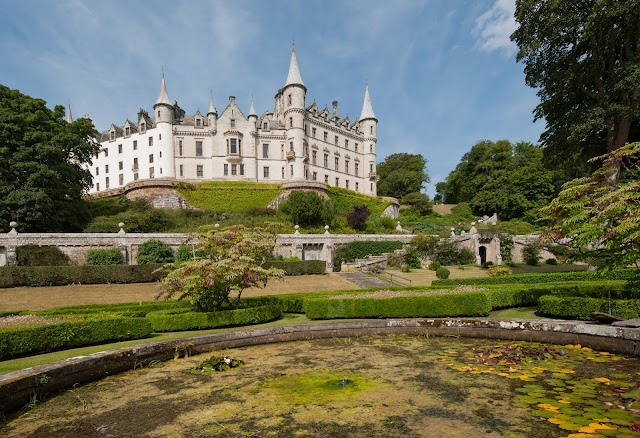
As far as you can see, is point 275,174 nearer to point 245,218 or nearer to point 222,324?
point 245,218

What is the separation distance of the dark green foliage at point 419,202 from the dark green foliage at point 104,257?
51.5 metres

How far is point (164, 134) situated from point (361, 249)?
109ft

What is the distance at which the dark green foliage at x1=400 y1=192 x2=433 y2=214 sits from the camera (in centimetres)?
6912

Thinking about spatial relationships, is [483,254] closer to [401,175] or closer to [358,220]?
[358,220]

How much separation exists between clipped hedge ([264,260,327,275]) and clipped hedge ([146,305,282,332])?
715 inches

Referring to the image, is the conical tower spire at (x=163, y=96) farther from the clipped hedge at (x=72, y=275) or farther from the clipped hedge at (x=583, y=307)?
the clipped hedge at (x=583, y=307)

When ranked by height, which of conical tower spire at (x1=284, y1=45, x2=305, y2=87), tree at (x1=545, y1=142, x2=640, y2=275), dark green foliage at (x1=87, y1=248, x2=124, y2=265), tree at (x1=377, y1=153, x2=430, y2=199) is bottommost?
dark green foliage at (x1=87, y1=248, x2=124, y2=265)

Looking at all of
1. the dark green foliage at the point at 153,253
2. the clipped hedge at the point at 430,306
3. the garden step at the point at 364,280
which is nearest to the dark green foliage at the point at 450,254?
the garden step at the point at 364,280

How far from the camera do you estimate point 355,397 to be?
6070 mm

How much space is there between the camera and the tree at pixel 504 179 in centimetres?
5866

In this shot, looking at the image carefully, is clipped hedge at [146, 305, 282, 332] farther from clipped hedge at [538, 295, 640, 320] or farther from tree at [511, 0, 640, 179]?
tree at [511, 0, 640, 179]

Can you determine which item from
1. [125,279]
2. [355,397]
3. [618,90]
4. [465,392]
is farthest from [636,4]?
[125,279]

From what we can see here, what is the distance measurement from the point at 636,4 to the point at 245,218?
3737 centimetres

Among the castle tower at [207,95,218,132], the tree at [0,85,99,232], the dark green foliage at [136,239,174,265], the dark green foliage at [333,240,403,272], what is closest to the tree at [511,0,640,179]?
the dark green foliage at [333,240,403,272]
